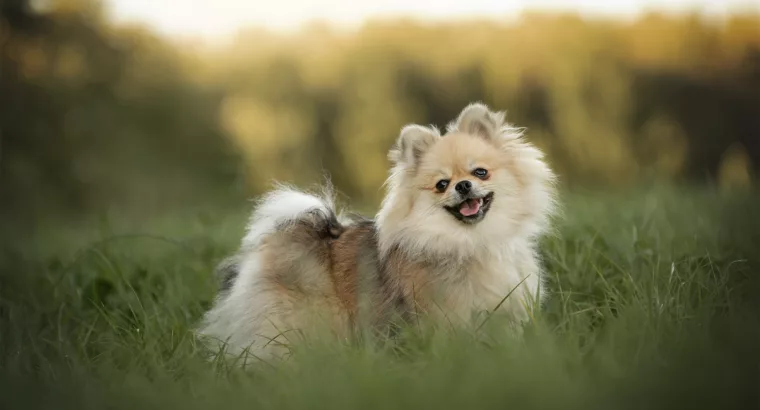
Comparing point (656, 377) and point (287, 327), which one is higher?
point (656, 377)

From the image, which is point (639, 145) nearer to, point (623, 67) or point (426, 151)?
point (623, 67)

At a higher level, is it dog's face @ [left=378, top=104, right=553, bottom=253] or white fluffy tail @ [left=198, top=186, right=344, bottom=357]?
dog's face @ [left=378, top=104, right=553, bottom=253]

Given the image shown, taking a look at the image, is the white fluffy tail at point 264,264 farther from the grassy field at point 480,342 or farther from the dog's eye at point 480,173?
the dog's eye at point 480,173

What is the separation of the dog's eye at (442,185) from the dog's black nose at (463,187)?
0.12 metres

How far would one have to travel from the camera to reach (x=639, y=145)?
10000 mm

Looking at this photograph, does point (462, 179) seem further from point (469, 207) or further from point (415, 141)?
point (415, 141)

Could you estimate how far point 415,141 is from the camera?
4660 millimetres

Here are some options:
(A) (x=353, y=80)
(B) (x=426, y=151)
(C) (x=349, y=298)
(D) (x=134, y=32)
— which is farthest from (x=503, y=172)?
(D) (x=134, y=32)

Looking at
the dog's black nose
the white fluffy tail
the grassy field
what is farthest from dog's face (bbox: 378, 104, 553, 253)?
the grassy field

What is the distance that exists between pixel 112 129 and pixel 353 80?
487 centimetres

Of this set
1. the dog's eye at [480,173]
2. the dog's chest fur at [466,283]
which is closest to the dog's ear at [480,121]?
the dog's eye at [480,173]

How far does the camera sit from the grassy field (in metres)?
2.75

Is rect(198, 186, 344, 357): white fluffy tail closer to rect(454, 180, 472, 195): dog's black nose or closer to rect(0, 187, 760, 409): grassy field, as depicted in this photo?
rect(0, 187, 760, 409): grassy field

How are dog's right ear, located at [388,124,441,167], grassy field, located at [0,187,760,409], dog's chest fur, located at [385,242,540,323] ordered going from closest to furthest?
grassy field, located at [0,187,760,409] < dog's chest fur, located at [385,242,540,323] < dog's right ear, located at [388,124,441,167]
